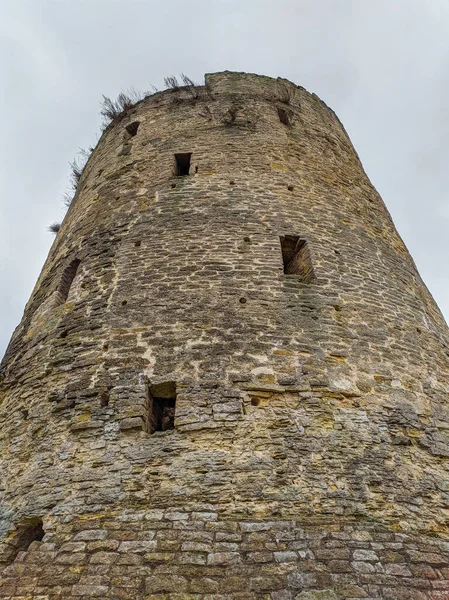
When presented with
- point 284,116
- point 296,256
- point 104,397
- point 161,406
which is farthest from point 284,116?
point 104,397

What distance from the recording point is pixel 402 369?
17.1 ft

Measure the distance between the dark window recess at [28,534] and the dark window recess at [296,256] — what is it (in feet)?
12.9

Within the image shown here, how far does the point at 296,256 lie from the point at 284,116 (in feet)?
14.0

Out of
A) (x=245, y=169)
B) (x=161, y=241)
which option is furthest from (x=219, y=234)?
(x=245, y=169)

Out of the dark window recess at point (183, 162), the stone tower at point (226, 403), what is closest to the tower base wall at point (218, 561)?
the stone tower at point (226, 403)

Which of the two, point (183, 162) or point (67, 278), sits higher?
point (183, 162)

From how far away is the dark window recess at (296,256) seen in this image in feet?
19.9

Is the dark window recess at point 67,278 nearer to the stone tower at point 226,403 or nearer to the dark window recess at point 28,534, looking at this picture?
the stone tower at point 226,403

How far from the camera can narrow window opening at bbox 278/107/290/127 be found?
9.19 metres

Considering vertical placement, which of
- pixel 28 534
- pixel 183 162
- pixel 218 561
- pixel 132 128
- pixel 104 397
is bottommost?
pixel 218 561

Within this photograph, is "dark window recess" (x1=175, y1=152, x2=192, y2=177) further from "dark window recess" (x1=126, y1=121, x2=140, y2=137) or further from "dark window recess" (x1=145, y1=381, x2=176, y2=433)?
"dark window recess" (x1=145, y1=381, x2=176, y2=433)

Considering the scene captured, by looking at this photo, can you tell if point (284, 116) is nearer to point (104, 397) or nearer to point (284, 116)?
point (284, 116)

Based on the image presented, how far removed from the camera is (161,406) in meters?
4.90

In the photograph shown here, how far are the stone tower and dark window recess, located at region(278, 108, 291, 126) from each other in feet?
6.06
